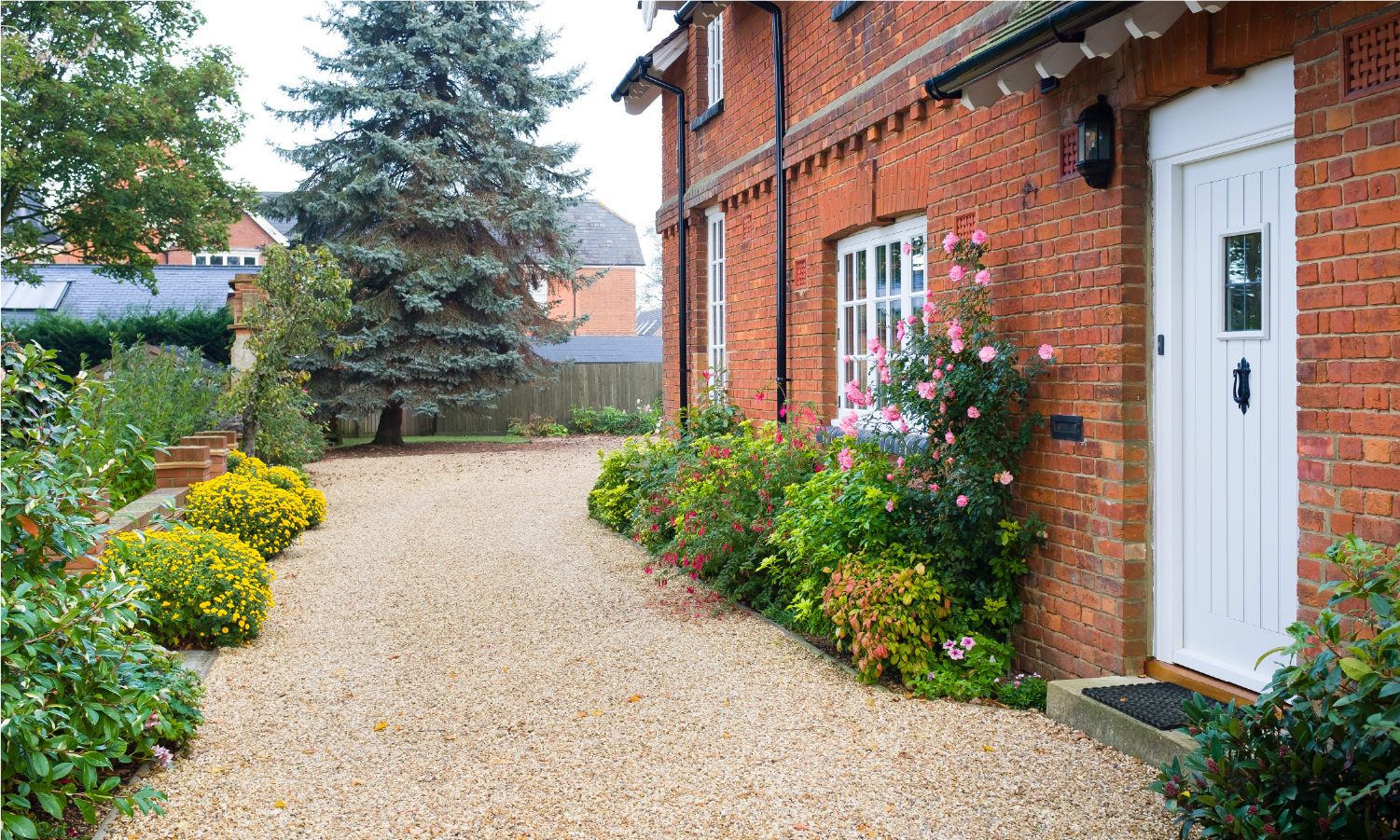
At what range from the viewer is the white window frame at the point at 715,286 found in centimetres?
1116

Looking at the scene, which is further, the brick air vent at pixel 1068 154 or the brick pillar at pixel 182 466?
the brick pillar at pixel 182 466

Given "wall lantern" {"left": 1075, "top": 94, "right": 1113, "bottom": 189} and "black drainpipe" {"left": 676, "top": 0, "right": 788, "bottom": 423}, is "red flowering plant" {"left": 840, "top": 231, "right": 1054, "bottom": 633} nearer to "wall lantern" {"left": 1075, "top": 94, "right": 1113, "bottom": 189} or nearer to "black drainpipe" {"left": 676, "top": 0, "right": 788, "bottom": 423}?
"wall lantern" {"left": 1075, "top": 94, "right": 1113, "bottom": 189}

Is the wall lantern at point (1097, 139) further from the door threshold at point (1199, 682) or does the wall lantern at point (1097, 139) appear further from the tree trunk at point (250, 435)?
the tree trunk at point (250, 435)

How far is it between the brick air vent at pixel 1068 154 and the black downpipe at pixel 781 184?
149 inches

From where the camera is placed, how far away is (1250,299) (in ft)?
13.7

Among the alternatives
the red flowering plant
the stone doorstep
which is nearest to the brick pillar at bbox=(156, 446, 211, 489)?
the red flowering plant

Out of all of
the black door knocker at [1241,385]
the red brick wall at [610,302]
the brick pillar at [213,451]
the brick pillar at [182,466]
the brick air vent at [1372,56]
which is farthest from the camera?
the red brick wall at [610,302]

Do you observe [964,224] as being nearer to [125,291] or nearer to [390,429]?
[390,429]

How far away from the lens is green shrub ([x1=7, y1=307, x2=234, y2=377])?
22.3m

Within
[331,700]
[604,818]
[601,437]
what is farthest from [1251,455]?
[601,437]

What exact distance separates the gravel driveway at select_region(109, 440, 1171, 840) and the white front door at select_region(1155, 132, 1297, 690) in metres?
0.75

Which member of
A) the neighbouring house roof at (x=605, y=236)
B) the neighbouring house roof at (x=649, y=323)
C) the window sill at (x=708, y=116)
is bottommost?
the window sill at (x=708, y=116)

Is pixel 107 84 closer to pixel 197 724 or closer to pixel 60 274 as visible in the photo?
pixel 60 274

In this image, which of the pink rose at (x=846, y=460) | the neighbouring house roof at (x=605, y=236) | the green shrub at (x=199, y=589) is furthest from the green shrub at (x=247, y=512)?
the neighbouring house roof at (x=605, y=236)
